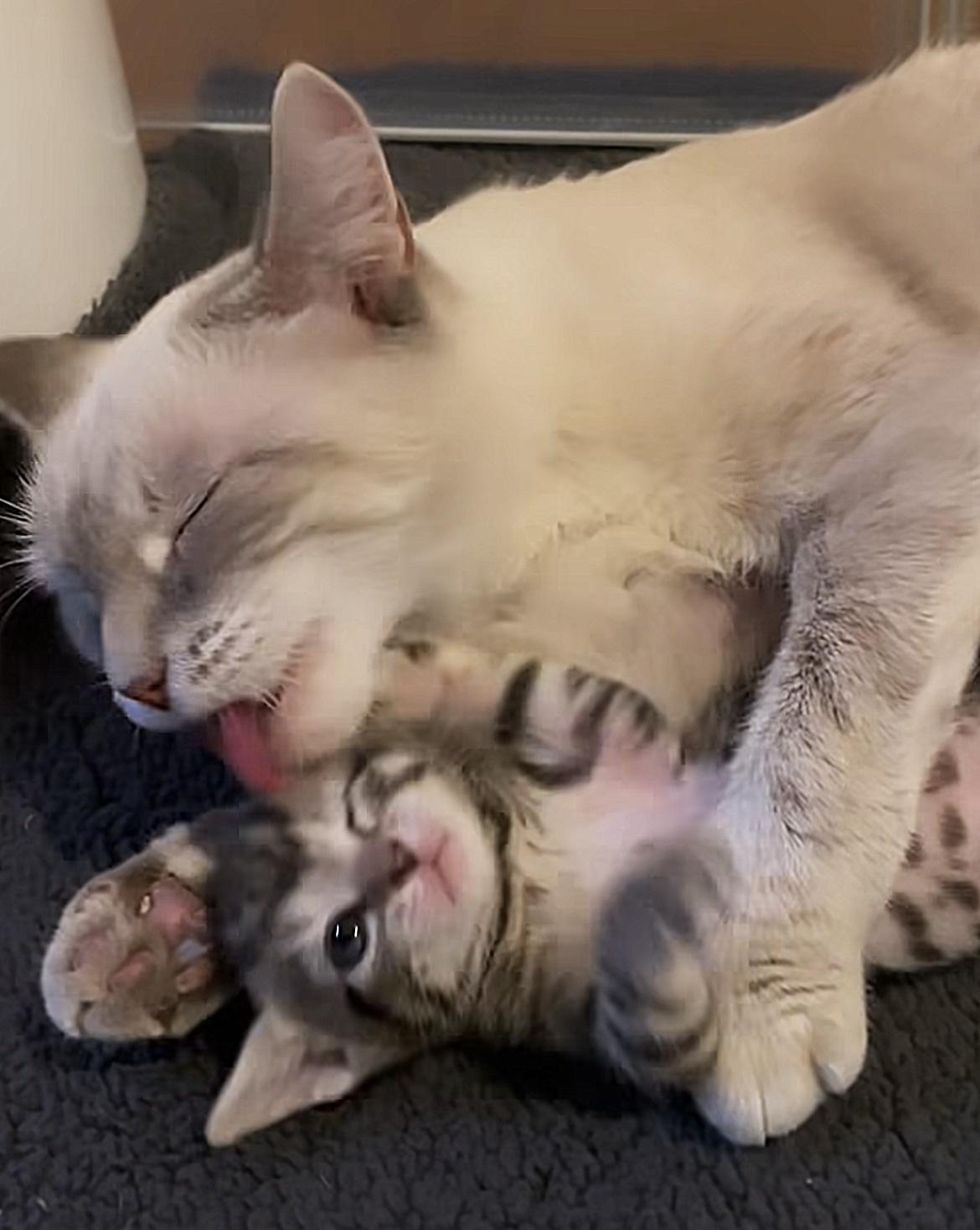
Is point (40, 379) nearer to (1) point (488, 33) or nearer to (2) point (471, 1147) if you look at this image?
(2) point (471, 1147)

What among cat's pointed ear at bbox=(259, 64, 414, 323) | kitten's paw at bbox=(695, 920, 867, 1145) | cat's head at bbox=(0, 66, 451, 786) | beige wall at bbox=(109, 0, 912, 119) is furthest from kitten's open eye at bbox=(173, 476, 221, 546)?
beige wall at bbox=(109, 0, 912, 119)

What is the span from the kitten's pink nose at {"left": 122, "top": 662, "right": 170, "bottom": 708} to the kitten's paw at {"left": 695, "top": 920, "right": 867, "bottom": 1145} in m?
0.33

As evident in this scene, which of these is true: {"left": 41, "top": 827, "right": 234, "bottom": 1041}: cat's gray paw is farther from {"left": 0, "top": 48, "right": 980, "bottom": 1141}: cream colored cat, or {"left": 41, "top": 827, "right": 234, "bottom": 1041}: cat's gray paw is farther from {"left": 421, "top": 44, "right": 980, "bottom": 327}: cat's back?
{"left": 421, "top": 44, "right": 980, "bottom": 327}: cat's back

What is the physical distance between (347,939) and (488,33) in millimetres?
1205

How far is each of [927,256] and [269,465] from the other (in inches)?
17.4

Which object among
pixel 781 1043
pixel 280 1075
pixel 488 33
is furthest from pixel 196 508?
pixel 488 33

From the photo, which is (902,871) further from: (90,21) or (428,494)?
Answer: (90,21)

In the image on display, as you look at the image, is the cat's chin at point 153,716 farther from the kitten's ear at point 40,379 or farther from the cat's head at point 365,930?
the kitten's ear at point 40,379

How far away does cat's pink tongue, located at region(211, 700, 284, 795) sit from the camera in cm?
104

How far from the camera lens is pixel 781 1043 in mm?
983

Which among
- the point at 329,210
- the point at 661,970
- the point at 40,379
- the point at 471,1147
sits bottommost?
the point at 471,1147

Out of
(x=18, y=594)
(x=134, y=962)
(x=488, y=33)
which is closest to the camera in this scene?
(x=134, y=962)

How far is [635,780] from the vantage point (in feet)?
3.51

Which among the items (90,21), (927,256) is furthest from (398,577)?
(90,21)
